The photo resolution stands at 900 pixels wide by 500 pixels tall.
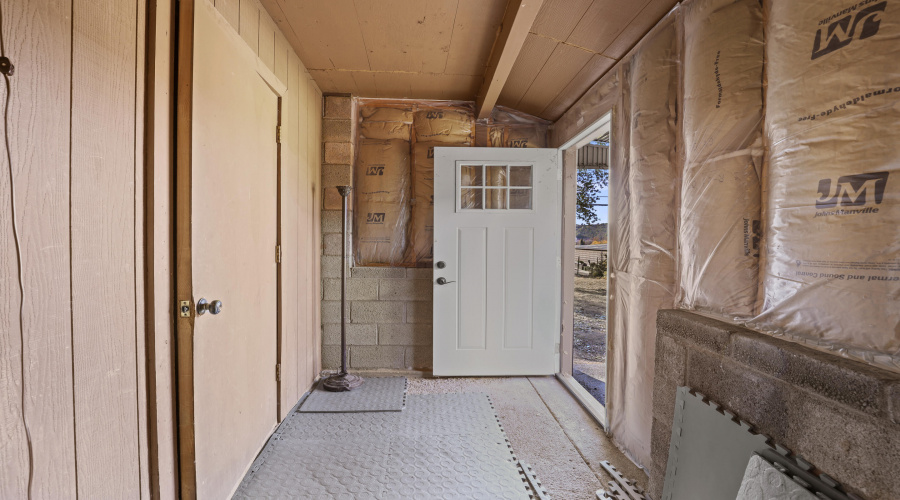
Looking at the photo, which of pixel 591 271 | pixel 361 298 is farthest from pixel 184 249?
pixel 591 271

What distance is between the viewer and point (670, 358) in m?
1.47

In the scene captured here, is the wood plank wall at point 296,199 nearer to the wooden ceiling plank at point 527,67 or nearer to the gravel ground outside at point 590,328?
the wooden ceiling plank at point 527,67

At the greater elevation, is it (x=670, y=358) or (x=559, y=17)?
(x=559, y=17)

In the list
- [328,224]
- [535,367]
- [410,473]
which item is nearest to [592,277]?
[535,367]

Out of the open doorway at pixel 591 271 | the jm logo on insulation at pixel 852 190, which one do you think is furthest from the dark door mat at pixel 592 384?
the jm logo on insulation at pixel 852 190

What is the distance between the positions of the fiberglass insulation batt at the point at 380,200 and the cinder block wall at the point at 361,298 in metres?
0.10

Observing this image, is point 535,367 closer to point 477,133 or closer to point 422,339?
point 422,339

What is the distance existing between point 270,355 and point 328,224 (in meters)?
1.24

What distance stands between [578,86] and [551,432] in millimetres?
2215

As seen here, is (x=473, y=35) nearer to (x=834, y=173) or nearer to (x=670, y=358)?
(x=834, y=173)

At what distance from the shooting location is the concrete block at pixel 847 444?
75 cm

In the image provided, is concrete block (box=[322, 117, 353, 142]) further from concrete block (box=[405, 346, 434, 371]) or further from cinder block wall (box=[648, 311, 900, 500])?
cinder block wall (box=[648, 311, 900, 500])

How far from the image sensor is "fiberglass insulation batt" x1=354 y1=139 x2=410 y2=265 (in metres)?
3.05

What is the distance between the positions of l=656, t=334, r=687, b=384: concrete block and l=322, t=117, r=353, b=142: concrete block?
8.33 feet
